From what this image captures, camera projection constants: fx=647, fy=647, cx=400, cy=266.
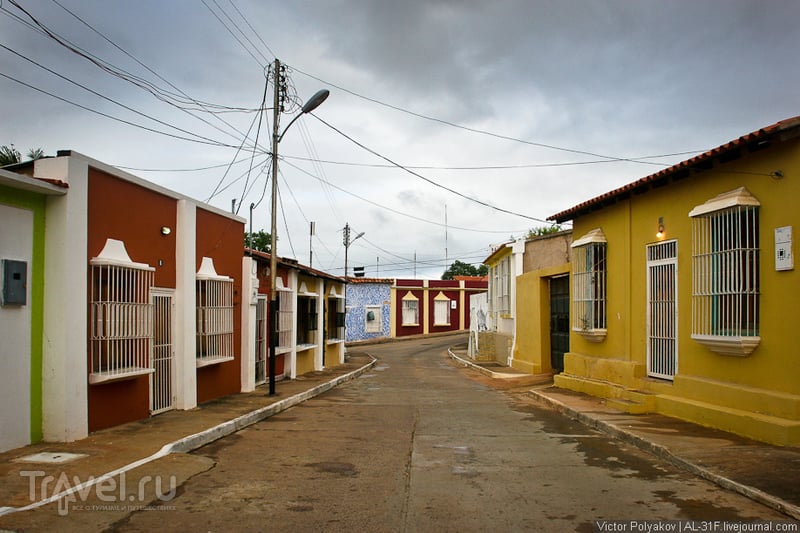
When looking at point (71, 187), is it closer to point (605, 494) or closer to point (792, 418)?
point (605, 494)

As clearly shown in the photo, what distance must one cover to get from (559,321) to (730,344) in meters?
9.40

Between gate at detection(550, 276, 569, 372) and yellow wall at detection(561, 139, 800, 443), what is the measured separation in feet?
9.63

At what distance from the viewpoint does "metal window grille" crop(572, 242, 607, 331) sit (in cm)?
1383

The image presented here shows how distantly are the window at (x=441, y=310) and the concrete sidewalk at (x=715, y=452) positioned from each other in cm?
3628

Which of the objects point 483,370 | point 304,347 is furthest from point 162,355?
point 483,370

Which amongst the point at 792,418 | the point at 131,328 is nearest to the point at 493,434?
the point at 792,418

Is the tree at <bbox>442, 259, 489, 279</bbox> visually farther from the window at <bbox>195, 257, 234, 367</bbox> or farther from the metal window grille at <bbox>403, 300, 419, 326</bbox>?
the window at <bbox>195, 257, 234, 367</bbox>

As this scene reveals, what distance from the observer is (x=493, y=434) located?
9.99 meters

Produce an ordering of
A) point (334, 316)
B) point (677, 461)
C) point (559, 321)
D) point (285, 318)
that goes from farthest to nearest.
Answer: point (334, 316) < point (285, 318) < point (559, 321) < point (677, 461)

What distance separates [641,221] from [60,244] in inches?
384

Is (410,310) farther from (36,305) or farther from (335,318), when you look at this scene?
(36,305)

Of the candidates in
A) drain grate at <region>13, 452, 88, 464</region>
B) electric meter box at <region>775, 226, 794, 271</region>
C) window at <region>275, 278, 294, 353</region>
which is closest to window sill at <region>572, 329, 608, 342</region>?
electric meter box at <region>775, 226, 794, 271</region>

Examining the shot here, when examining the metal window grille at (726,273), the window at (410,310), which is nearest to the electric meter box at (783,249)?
the metal window grille at (726,273)

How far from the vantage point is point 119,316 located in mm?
9328
